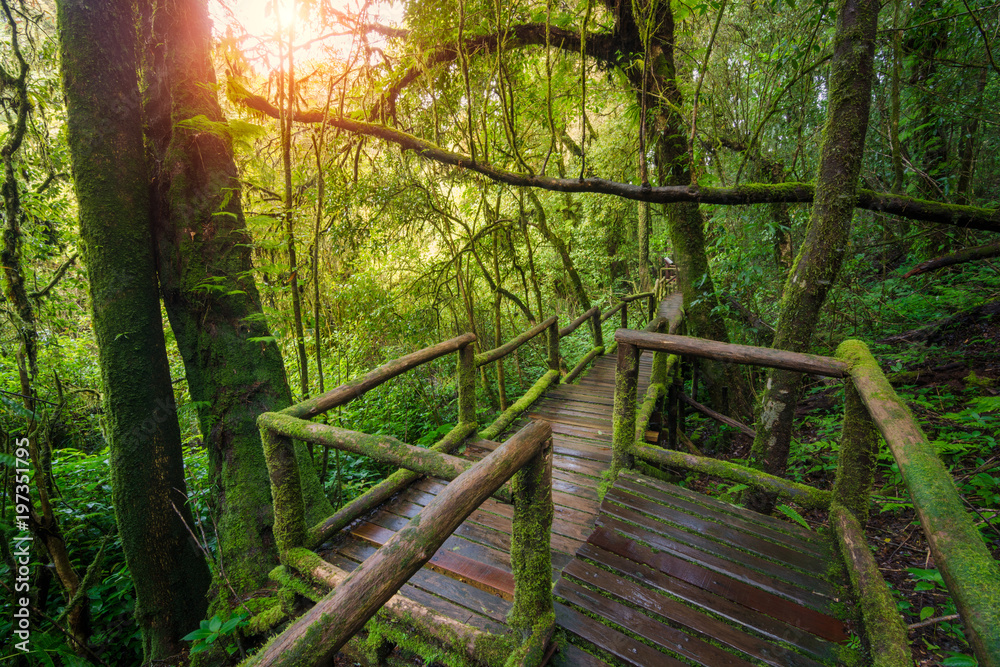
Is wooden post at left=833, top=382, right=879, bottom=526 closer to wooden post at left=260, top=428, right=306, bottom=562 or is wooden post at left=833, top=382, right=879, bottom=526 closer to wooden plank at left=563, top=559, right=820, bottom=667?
wooden plank at left=563, top=559, right=820, bottom=667

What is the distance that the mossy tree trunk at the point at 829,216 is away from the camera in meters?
3.22

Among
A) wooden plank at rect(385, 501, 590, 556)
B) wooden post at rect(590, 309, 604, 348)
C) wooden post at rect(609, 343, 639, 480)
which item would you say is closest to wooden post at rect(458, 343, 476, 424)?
wooden plank at rect(385, 501, 590, 556)

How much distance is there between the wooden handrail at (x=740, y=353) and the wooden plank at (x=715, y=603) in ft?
4.13

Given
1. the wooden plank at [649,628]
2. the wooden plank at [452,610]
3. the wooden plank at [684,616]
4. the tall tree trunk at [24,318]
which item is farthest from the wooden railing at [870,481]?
the tall tree trunk at [24,318]

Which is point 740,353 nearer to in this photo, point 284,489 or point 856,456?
point 856,456

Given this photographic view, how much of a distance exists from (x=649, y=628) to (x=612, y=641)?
192 millimetres

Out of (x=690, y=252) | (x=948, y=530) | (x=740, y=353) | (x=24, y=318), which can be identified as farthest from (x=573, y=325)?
(x=24, y=318)

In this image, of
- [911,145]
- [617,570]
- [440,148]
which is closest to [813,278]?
[617,570]

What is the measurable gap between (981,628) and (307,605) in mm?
2737

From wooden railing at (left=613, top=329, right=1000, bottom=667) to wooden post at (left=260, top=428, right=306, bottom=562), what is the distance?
222cm

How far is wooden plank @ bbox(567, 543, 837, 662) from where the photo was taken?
1.77 metres

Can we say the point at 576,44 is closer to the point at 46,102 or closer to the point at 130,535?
the point at 46,102

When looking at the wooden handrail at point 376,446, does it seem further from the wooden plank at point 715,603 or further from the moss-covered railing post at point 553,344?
the moss-covered railing post at point 553,344

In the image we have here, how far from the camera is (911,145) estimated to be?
735cm
